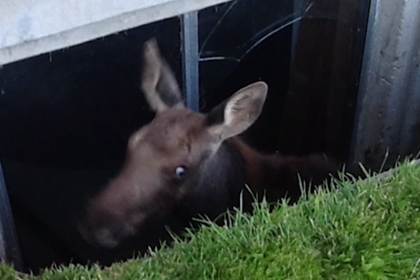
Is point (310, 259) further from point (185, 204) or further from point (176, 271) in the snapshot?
point (185, 204)

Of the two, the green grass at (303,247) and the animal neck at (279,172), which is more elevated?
the green grass at (303,247)

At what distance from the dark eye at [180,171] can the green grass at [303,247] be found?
1.49 feet

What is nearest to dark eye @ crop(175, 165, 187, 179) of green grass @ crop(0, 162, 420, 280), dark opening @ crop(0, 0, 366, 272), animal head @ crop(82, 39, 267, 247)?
animal head @ crop(82, 39, 267, 247)

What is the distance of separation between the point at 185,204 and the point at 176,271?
723mm

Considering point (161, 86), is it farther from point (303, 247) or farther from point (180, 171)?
point (303, 247)

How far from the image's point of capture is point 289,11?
3.17 meters

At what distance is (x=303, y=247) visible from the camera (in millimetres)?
2109

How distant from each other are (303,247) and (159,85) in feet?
3.32

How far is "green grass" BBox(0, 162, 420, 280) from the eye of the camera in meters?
2.05

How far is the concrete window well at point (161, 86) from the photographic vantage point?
2.55 meters

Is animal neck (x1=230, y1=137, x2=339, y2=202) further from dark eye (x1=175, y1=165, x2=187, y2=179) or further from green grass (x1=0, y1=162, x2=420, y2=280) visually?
green grass (x1=0, y1=162, x2=420, y2=280)

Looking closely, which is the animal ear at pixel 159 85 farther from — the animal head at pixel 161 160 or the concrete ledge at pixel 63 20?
the concrete ledge at pixel 63 20

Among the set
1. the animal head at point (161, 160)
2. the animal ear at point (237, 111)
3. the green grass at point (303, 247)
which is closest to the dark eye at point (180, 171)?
the animal head at point (161, 160)

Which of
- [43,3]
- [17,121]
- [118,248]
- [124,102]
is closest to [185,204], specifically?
[118,248]
